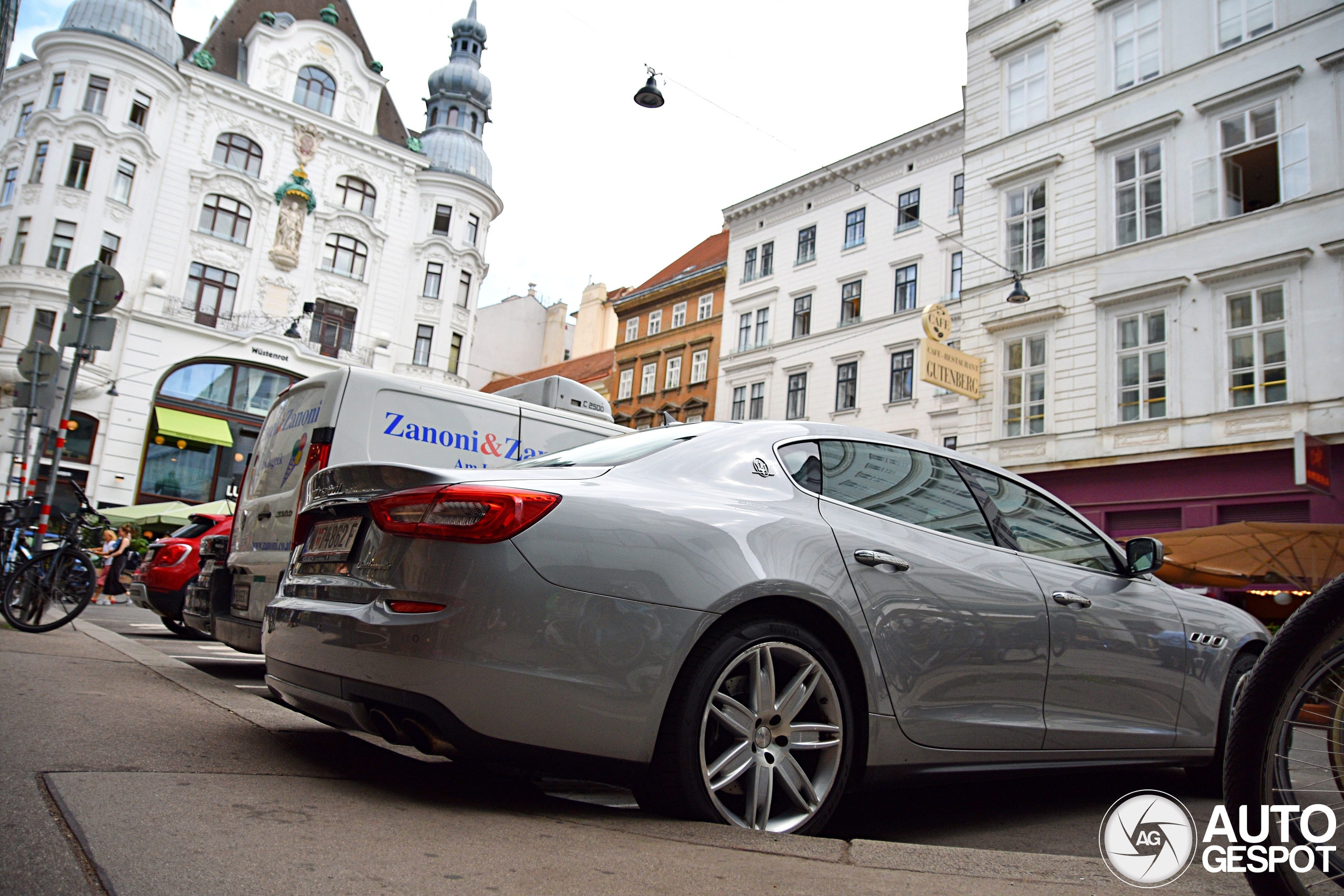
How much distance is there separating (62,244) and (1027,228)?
2893 cm

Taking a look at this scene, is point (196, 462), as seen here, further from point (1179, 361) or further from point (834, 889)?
point (834, 889)

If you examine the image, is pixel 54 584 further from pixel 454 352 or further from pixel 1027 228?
pixel 454 352

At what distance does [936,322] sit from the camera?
760 inches

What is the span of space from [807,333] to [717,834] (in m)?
30.7

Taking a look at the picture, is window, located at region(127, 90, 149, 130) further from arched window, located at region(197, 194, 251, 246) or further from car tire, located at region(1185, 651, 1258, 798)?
car tire, located at region(1185, 651, 1258, 798)

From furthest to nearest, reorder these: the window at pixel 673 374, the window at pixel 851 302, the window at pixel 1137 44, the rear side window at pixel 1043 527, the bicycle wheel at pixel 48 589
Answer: the window at pixel 673 374 → the window at pixel 851 302 → the window at pixel 1137 44 → the bicycle wheel at pixel 48 589 → the rear side window at pixel 1043 527

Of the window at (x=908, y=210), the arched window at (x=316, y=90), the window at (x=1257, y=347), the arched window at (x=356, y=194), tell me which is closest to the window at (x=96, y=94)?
the arched window at (x=316, y=90)

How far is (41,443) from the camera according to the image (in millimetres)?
11477

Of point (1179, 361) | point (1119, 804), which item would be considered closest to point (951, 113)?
point (1179, 361)

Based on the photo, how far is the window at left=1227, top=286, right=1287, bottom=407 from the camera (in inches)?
651

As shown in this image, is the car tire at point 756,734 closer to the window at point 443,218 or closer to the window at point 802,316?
the window at point 802,316

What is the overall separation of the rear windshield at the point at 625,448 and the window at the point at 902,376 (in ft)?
82.7

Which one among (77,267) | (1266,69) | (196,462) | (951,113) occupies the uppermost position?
(951,113)

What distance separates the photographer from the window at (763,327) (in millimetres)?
34281
